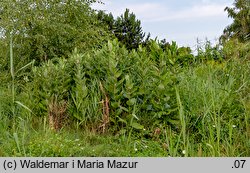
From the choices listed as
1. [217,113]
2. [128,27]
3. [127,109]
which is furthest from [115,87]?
[128,27]

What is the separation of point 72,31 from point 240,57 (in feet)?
11.9

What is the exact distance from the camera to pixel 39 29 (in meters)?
6.92

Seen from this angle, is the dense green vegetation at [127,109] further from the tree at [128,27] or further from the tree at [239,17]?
the tree at [239,17]

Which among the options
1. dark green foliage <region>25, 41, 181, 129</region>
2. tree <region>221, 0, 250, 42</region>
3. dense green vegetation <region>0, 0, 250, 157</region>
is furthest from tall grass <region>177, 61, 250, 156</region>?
tree <region>221, 0, 250, 42</region>

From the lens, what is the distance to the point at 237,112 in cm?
353

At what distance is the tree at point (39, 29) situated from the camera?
6848mm

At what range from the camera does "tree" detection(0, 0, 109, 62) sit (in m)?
6.85

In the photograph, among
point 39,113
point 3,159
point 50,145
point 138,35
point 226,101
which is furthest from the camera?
point 138,35

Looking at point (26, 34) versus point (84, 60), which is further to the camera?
point (26, 34)

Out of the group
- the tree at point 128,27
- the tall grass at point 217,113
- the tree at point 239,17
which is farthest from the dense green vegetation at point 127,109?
the tree at point 239,17

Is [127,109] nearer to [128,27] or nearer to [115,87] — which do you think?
[115,87]

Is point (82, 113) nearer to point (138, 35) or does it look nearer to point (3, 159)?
point (3, 159)

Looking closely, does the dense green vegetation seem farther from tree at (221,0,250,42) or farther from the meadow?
tree at (221,0,250,42)

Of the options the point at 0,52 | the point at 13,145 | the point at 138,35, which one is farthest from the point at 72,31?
the point at 138,35
